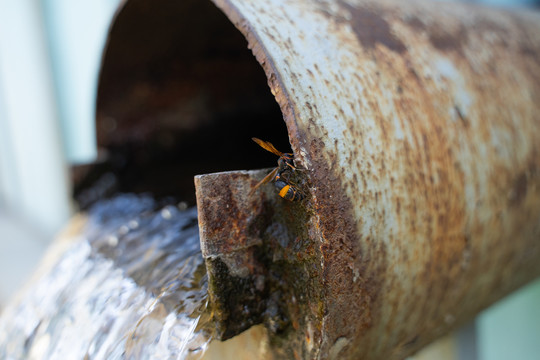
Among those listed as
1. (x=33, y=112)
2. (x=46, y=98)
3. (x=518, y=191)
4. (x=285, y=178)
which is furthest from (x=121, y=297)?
(x=33, y=112)

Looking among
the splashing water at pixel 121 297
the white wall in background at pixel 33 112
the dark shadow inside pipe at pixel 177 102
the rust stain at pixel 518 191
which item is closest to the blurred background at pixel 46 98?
the white wall in background at pixel 33 112

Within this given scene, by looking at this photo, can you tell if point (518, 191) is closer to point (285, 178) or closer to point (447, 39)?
point (447, 39)

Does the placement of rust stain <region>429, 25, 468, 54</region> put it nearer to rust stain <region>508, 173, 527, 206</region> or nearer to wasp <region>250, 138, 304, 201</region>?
rust stain <region>508, 173, 527, 206</region>

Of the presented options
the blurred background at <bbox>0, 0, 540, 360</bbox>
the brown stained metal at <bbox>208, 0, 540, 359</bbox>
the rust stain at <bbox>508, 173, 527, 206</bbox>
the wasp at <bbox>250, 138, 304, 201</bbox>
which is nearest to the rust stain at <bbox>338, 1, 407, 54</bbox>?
the brown stained metal at <bbox>208, 0, 540, 359</bbox>

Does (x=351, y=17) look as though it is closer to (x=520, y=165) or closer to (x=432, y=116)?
(x=432, y=116)

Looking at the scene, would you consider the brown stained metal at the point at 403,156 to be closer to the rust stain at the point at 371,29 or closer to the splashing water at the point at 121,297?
the rust stain at the point at 371,29
